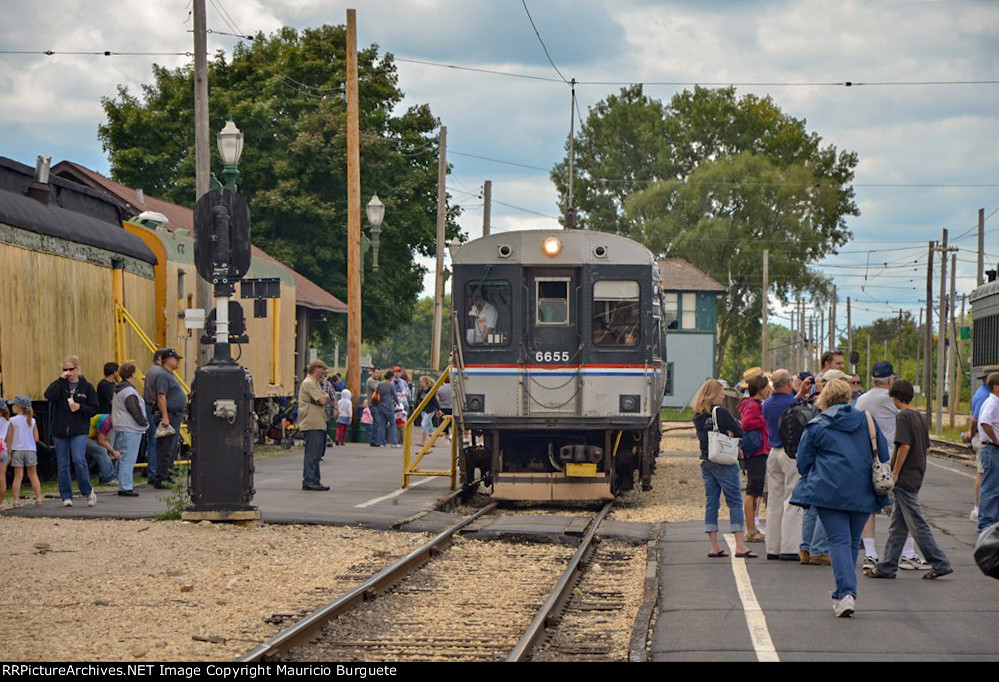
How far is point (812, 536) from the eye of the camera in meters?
12.9

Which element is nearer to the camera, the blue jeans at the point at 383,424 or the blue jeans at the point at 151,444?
the blue jeans at the point at 151,444

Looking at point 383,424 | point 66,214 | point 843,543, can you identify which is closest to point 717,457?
point 843,543

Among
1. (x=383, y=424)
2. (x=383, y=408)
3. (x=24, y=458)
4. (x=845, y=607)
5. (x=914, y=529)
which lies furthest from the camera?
(x=383, y=424)

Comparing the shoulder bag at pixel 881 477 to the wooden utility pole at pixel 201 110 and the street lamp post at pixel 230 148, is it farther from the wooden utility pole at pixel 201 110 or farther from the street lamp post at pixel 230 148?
the wooden utility pole at pixel 201 110

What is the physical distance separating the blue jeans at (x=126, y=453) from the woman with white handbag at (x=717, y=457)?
7734 mm

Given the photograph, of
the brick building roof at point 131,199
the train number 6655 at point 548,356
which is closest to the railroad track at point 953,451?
the train number 6655 at point 548,356

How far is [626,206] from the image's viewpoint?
76.2 m

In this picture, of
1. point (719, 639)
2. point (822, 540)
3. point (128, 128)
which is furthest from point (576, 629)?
point (128, 128)

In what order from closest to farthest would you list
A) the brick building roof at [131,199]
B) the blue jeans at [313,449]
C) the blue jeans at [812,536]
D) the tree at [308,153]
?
the blue jeans at [812,536] < the blue jeans at [313,449] < the brick building roof at [131,199] < the tree at [308,153]

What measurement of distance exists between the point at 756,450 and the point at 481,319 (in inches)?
223

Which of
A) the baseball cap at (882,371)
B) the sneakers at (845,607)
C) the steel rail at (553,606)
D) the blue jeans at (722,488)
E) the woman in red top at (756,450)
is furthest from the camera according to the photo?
the woman in red top at (756,450)

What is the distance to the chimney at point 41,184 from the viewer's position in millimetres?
19766

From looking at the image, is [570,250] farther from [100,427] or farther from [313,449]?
[100,427]
